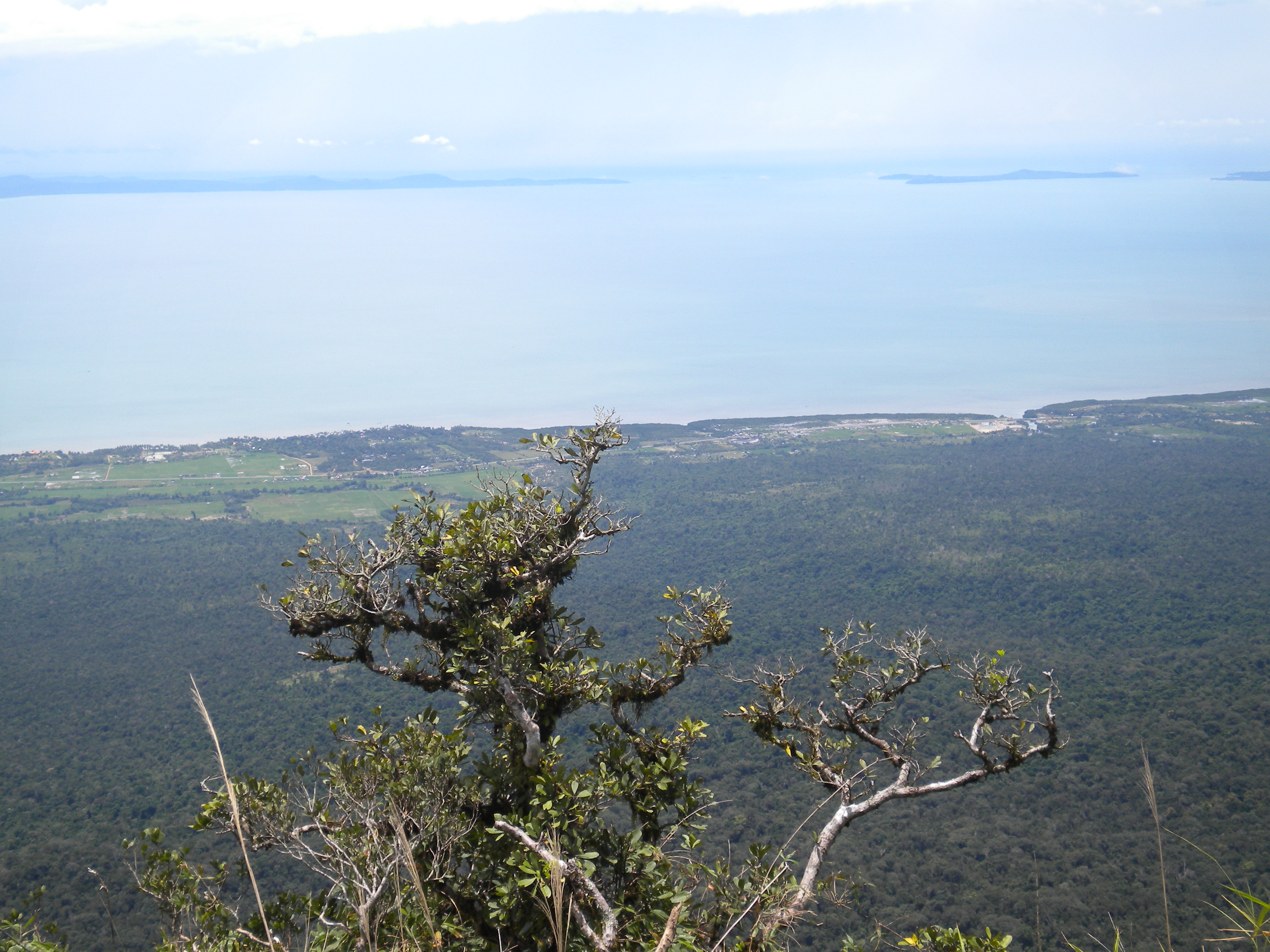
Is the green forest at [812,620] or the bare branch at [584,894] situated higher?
the bare branch at [584,894]

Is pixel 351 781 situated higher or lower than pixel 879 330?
lower

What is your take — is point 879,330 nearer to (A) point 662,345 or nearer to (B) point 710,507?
(A) point 662,345

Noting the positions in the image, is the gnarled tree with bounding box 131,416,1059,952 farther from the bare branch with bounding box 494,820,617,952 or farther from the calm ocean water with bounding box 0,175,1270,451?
the calm ocean water with bounding box 0,175,1270,451

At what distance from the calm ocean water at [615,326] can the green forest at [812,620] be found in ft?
40.3

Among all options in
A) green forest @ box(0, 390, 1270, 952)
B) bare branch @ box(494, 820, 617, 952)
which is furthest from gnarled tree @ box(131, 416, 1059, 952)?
green forest @ box(0, 390, 1270, 952)

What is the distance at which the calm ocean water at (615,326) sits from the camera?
236 ft

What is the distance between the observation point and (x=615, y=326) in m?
104

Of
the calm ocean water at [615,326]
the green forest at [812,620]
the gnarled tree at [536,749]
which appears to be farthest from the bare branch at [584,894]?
the calm ocean water at [615,326]

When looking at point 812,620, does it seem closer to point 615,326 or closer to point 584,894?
point 584,894

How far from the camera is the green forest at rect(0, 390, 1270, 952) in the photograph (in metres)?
17.6

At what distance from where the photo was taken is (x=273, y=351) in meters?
92.4

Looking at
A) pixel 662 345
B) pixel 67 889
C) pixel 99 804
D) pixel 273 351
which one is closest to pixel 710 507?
pixel 99 804

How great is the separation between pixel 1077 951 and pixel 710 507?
43966mm

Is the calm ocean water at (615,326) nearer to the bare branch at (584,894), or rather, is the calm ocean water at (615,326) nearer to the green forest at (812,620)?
the green forest at (812,620)
